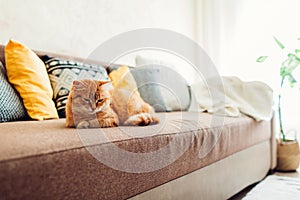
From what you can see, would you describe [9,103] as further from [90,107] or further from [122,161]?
[122,161]

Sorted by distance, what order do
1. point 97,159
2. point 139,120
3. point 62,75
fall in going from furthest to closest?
point 62,75
point 139,120
point 97,159

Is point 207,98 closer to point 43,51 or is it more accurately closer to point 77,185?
point 43,51

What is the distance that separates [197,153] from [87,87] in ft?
1.82

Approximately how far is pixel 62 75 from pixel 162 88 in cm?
85

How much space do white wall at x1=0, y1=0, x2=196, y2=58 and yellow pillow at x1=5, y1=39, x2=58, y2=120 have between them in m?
0.25

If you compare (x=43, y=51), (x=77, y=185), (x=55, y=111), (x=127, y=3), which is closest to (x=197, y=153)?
(x=77, y=185)

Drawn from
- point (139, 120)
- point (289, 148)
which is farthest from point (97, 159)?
point (289, 148)

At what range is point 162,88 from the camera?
7.23 ft

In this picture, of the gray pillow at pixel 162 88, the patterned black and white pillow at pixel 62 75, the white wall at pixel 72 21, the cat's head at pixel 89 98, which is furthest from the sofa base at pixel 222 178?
the white wall at pixel 72 21

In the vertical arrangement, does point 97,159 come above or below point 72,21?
below

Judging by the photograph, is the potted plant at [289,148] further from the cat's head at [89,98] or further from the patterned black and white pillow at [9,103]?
the patterned black and white pillow at [9,103]

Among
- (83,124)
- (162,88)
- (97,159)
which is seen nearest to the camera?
(97,159)

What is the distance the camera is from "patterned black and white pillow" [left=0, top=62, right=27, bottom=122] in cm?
125

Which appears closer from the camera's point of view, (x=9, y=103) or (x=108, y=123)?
(x=108, y=123)
